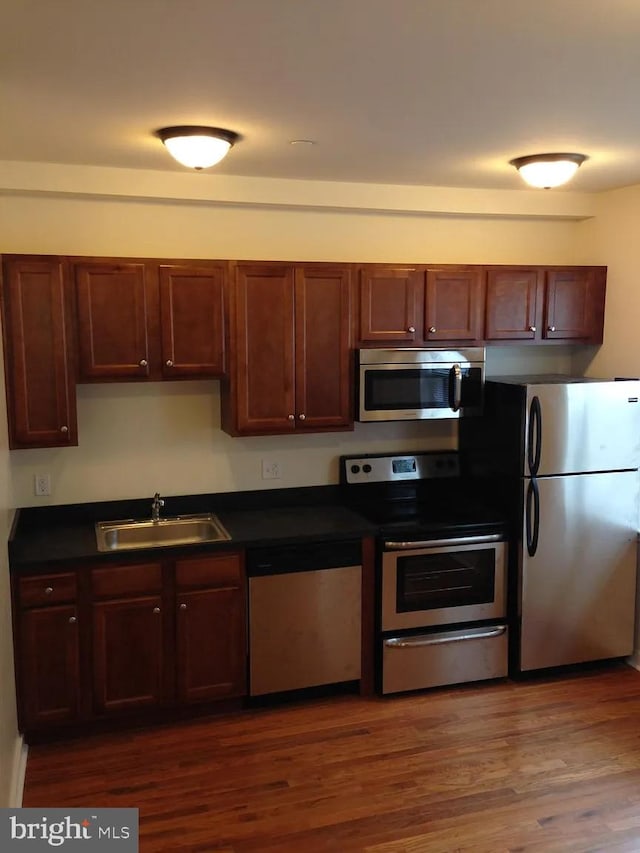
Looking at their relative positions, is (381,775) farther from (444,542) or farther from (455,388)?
(455,388)

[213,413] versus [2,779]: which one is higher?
[213,413]

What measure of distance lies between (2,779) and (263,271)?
2.33 m

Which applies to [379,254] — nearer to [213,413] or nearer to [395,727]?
[213,413]

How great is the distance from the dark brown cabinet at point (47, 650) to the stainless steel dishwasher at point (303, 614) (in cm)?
79

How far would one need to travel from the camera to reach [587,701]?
12.2 feet

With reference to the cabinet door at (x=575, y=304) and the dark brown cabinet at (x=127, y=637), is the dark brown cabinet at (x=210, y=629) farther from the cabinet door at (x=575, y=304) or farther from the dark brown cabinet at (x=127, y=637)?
the cabinet door at (x=575, y=304)

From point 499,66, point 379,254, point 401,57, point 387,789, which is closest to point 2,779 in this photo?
point 387,789

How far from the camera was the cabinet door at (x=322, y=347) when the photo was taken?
3664mm

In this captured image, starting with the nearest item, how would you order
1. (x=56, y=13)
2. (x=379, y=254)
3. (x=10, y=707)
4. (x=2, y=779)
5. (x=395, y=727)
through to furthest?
1. (x=56, y=13)
2. (x=2, y=779)
3. (x=10, y=707)
4. (x=395, y=727)
5. (x=379, y=254)

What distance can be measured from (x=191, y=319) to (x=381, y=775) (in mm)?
2157

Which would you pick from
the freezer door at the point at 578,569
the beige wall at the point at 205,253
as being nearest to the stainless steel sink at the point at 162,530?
the beige wall at the point at 205,253

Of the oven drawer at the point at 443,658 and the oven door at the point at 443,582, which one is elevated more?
the oven door at the point at 443,582

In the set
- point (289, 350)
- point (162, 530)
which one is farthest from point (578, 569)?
point (162, 530)

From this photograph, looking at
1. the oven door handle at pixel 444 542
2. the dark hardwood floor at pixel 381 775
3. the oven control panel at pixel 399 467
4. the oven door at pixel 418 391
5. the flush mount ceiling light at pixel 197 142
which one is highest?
the flush mount ceiling light at pixel 197 142
